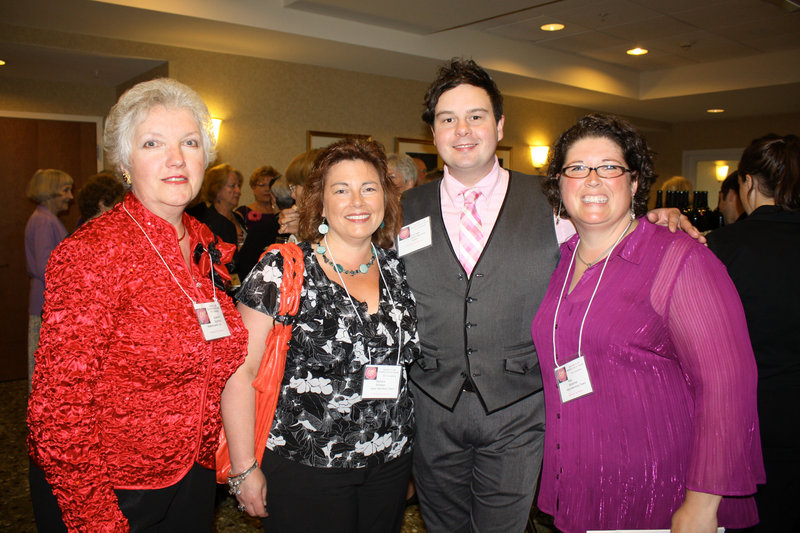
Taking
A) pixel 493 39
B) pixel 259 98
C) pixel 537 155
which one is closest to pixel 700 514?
pixel 259 98

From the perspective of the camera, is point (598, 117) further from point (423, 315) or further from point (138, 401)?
point (138, 401)

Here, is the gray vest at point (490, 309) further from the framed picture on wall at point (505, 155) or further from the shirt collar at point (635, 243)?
the framed picture on wall at point (505, 155)

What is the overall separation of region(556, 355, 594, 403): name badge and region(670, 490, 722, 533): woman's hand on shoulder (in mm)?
354

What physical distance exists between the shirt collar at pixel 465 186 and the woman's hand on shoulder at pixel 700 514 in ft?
3.75

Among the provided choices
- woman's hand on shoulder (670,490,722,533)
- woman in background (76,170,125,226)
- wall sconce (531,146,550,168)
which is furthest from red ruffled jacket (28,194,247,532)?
wall sconce (531,146,550,168)

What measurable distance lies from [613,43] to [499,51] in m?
→ 1.36

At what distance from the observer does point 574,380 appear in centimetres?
160

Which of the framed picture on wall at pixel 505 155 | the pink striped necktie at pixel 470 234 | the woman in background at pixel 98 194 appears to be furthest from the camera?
the framed picture on wall at pixel 505 155

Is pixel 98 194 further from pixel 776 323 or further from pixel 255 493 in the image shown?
pixel 776 323

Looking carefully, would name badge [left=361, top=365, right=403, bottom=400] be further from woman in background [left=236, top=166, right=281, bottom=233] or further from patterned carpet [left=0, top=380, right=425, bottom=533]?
woman in background [left=236, top=166, right=281, bottom=233]

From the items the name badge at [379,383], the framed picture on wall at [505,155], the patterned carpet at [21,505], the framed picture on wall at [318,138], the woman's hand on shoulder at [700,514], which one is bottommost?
the patterned carpet at [21,505]

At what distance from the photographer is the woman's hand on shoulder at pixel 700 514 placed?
4.67 feet

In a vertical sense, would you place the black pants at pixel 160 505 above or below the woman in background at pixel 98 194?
below

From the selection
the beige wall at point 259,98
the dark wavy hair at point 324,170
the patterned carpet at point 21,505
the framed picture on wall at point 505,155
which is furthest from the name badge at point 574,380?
the framed picture on wall at point 505,155
